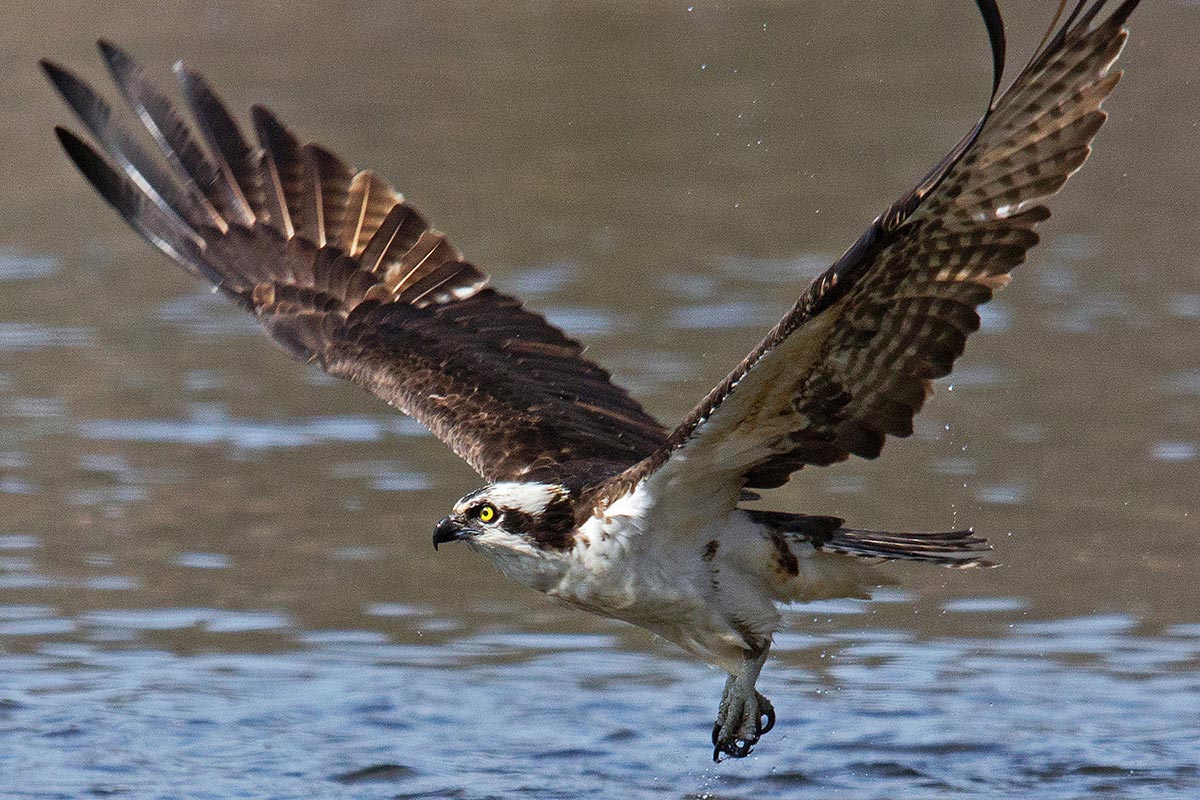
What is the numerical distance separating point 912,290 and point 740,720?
1.85 meters

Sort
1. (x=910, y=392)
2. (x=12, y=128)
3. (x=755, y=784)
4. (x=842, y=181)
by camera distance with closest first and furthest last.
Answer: (x=910, y=392) → (x=755, y=784) → (x=842, y=181) → (x=12, y=128)

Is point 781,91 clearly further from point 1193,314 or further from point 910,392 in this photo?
point 910,392

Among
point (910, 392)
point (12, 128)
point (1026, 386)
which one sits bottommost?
point (910, 392)

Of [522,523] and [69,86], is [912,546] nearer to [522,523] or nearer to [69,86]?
[522,523]

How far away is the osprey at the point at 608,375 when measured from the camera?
6043mm

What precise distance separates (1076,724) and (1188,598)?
4.20 ft

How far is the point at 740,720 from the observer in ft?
23.9

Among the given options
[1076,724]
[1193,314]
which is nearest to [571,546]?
[1076,724]

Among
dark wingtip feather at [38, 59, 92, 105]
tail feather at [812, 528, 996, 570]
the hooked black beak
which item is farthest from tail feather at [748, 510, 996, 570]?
dark wingtip feather at [38, 59, 92, 105]

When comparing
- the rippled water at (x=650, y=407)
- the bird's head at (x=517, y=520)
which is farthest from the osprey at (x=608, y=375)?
the rippled water at (x=650, y=407)

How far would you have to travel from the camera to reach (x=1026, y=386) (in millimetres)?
11266

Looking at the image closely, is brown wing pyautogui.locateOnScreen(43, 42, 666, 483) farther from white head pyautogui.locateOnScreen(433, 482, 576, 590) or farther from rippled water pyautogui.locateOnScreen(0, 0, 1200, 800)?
rippled water pyautogui.locateOnScreen(0, 0, 1200, 800)

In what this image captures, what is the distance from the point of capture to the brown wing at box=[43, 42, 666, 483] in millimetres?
7953

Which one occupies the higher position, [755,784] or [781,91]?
[781,91]
